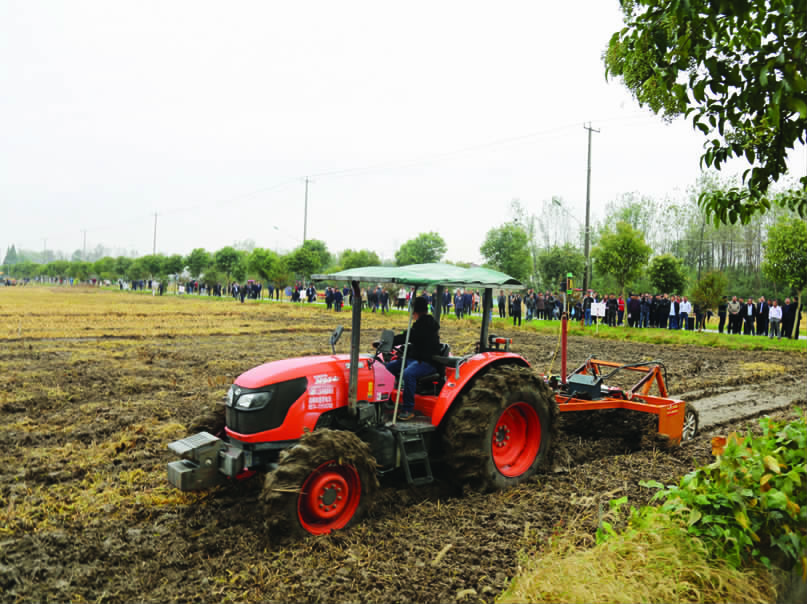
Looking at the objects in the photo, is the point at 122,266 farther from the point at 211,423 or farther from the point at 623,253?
the point at 211,423

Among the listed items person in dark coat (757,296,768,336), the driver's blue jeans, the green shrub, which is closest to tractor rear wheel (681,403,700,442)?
the driver's blue jeans

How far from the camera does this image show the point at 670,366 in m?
15.2

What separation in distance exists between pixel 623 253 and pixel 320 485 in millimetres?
27240

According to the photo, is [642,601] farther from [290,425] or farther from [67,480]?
[67,480]

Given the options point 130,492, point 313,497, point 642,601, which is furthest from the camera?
point 130,492

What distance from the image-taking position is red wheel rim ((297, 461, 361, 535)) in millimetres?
4688

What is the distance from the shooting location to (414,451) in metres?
5.52

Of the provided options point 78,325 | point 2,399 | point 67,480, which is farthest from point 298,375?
point 78,325

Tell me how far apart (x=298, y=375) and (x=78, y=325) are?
22.9m

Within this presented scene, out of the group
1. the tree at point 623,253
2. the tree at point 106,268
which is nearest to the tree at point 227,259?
the tree at point 623,253

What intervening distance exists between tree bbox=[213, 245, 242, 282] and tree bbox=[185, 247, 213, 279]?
438 cm

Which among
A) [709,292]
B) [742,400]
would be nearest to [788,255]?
[709,292]

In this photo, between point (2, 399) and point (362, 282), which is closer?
point (362, 282)

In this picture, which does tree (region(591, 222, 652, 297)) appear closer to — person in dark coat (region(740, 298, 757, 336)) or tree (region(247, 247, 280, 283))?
person in dark coat (region(740, 298, 757, 336))
